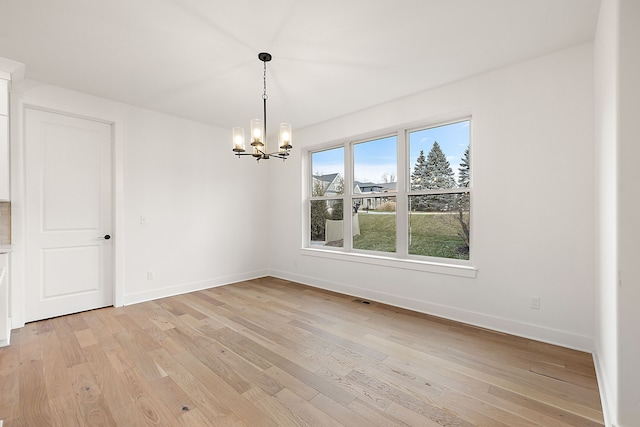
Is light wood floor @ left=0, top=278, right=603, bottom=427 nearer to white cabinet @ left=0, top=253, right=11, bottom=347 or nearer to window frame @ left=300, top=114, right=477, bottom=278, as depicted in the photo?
white cabinet @ left=0, top=253, right=11, bottom=347

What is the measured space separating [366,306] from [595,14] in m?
3.42

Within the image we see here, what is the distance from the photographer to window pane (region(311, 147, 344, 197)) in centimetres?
465

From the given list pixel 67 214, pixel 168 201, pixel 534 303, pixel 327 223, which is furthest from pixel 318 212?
pixel 67 214

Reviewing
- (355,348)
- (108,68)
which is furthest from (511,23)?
(108,68)

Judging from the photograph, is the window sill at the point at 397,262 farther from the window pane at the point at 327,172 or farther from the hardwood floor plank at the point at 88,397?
the hardwood floor plank at the point at 88,397

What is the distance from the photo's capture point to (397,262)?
3689 millimetres

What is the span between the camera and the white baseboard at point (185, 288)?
3889mm

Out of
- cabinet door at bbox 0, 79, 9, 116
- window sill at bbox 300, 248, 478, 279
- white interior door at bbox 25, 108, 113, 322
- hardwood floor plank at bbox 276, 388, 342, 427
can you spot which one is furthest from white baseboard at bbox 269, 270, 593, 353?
cabinet door at bbox 0, 79, 9, 116

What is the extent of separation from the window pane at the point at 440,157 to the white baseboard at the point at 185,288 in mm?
3234

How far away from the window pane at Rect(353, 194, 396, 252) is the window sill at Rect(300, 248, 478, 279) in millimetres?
178

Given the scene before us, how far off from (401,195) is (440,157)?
667 millimetres

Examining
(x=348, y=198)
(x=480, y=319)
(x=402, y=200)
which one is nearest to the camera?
(x=480, y=319)

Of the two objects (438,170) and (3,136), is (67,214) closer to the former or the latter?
(3,136)

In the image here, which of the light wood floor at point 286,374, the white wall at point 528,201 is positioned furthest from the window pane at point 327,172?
the light wood floor at point 286,374
